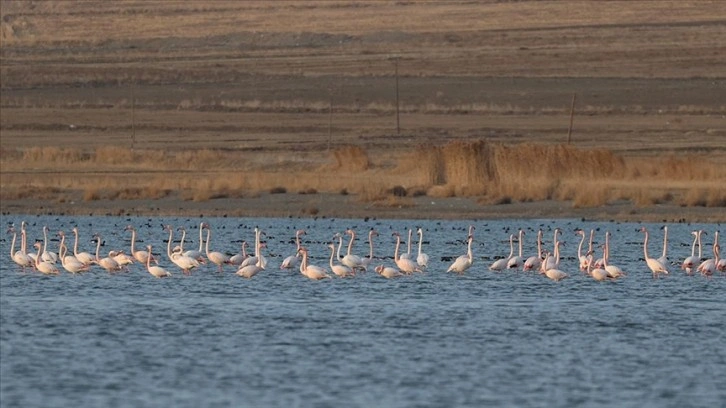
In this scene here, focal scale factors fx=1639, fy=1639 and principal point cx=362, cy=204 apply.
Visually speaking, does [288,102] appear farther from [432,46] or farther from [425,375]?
[425,375]

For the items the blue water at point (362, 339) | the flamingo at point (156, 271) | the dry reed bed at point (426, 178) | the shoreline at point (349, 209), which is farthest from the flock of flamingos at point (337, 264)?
the dry reed bed at point (426, 178)

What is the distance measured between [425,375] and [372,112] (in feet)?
171

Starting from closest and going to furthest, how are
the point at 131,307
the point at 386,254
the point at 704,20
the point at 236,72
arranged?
1. the point at 131,307
2. the point at 386,254
3. the point at 236,72
4. the point at 704,20

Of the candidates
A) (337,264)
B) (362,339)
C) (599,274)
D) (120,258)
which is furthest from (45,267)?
(599,274)

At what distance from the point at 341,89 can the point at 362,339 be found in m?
58.2

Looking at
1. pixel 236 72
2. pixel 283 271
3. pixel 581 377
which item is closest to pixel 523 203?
pixel 283 271

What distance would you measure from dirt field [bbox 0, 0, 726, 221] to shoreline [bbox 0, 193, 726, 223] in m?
0.08

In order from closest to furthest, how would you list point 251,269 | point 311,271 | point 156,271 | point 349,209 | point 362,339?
point 362,339 < point 311,271 < point 251,269 < point 156,271 < point 349,209

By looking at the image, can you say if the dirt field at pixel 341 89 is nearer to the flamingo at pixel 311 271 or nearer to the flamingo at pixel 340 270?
the flamingo at pixel 340 270

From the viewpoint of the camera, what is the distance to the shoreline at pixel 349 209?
37969 millimetres

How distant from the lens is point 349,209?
3919 centimetres

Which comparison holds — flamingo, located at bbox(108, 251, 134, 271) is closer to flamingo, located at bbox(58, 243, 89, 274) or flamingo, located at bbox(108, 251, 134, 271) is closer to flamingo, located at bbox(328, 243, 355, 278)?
flamingo, located at bbox(58, 243, 89, 274)

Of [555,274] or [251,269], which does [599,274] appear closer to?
[555,274]

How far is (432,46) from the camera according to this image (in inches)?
3831
